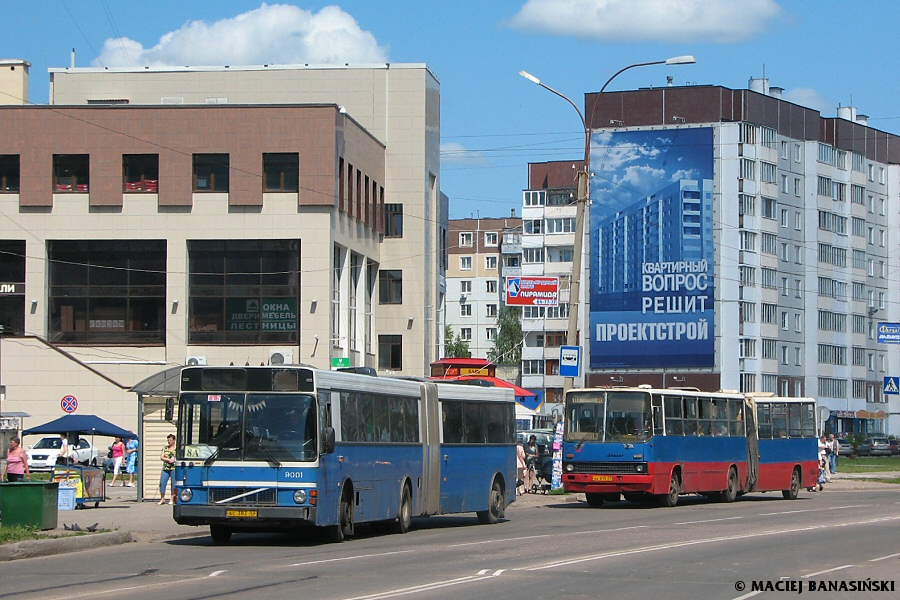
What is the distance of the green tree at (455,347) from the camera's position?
140 m

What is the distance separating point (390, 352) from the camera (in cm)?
6725

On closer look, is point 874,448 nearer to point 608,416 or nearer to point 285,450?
point 608,416

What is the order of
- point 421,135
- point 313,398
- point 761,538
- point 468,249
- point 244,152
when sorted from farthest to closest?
1. point 468,249
2. point 421,135
3. point 244,152
4. point 761,538
5. point 313,398

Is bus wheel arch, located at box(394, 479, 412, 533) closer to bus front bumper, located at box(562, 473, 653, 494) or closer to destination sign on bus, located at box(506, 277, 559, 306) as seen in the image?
bus front bumper, located at box(562, 473, 653, 494)

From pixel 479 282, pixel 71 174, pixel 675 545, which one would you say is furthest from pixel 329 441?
pixel 479 282

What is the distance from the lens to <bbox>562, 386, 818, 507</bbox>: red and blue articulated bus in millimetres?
31469

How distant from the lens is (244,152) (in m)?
56.2

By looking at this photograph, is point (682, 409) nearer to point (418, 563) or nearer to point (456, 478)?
point (456, 478)

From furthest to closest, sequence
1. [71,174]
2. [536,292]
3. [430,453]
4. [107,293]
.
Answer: [107,293]
[71,174]
[536,292]
[430,453]

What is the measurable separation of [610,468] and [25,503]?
1533cm

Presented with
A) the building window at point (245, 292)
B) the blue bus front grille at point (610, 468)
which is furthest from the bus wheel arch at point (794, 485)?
the building window at point (245, 292)

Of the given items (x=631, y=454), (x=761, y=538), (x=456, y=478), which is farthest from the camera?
(x=631, y=454)

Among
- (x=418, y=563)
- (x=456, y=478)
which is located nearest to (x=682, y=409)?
(x=456, y=478)

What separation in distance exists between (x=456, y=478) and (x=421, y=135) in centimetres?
4338
